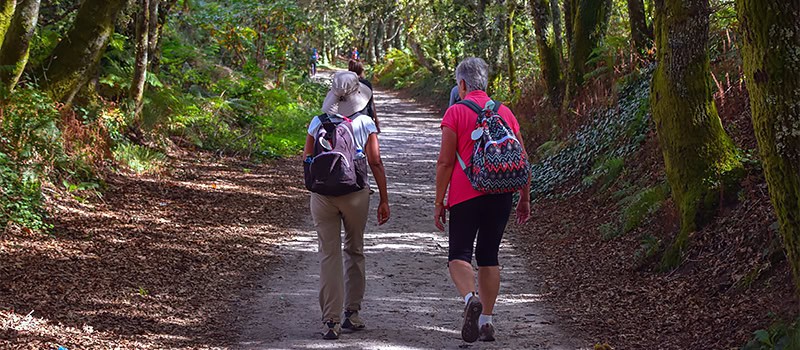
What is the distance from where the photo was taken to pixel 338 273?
6047mm

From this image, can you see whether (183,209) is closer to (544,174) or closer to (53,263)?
(53,263)

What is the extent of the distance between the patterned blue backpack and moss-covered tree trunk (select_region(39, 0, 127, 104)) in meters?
7.57

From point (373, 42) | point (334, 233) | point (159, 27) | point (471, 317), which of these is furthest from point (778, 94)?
point (373, 42)

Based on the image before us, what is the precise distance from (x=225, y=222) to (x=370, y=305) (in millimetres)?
3787

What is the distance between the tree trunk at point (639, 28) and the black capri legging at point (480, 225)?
8.23 meters

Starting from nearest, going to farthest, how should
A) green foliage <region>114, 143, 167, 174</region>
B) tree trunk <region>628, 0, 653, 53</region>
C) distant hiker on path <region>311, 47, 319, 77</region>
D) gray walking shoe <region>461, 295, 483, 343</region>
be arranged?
gray walking shoe <region>461, 295, 483, 343</region> → green foliage <region>114, 143, 167, 174</region> → tree trunk <region>628, 0, 653, 53</region> → distant hiker on path <region>311, 47, 319, 77</region>

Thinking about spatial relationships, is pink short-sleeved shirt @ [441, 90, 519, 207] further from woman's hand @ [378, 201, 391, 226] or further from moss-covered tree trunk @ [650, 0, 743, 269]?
moss-covered tree trunk @ [650, 0, 743, 269]

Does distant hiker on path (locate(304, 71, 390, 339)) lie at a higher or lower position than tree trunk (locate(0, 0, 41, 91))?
lower

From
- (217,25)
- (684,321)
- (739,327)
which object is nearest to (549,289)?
(684,321)

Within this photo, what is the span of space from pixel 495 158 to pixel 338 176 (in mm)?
1120

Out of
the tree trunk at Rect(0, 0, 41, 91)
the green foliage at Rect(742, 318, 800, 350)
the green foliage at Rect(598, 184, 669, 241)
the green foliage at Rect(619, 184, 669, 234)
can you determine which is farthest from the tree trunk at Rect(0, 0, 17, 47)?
the green foliage at Rect(742, 318, 800, 350)

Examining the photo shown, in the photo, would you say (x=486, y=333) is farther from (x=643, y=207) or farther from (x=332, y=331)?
(x=643, y=207)

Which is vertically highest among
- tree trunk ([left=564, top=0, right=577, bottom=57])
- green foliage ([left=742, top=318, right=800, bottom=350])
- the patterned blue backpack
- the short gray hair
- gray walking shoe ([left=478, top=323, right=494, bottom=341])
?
tree trunk ([left=564, top=0, right=577, bottom=57])

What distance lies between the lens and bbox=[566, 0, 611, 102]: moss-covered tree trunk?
14414mm
